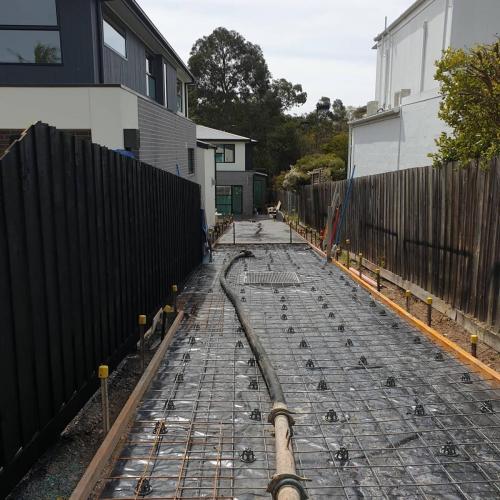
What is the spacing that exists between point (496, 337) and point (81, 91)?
7.76 metres

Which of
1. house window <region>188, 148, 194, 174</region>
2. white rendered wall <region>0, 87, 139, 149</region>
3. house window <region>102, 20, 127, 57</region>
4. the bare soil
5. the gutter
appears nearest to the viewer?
the bare soil

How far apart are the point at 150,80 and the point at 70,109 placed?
21.0ft

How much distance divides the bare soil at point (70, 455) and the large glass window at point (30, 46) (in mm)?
8052

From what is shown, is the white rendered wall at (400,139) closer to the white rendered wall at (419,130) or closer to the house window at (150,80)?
the white rendered wall at (419,130)

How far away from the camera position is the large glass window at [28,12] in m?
9.45

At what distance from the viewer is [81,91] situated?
8352 mm

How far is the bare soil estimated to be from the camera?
2902 mm

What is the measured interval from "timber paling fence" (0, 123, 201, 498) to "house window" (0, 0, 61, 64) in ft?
20.1

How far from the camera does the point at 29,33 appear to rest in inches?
384

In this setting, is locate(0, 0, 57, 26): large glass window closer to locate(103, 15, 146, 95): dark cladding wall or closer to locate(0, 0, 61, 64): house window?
locate(0, 0, 61, 64): house window

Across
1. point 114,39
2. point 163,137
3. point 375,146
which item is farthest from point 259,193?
point 114,39

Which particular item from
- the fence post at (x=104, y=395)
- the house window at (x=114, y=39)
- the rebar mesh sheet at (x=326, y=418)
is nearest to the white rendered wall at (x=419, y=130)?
the house window at (x=114, y=39)

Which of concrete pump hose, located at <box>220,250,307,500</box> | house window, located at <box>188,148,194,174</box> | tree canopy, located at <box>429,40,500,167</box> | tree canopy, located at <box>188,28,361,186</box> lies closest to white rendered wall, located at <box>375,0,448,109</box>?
house window, located at <box>188,148,194,174</box>

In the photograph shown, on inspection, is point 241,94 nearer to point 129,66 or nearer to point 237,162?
point 237,162
